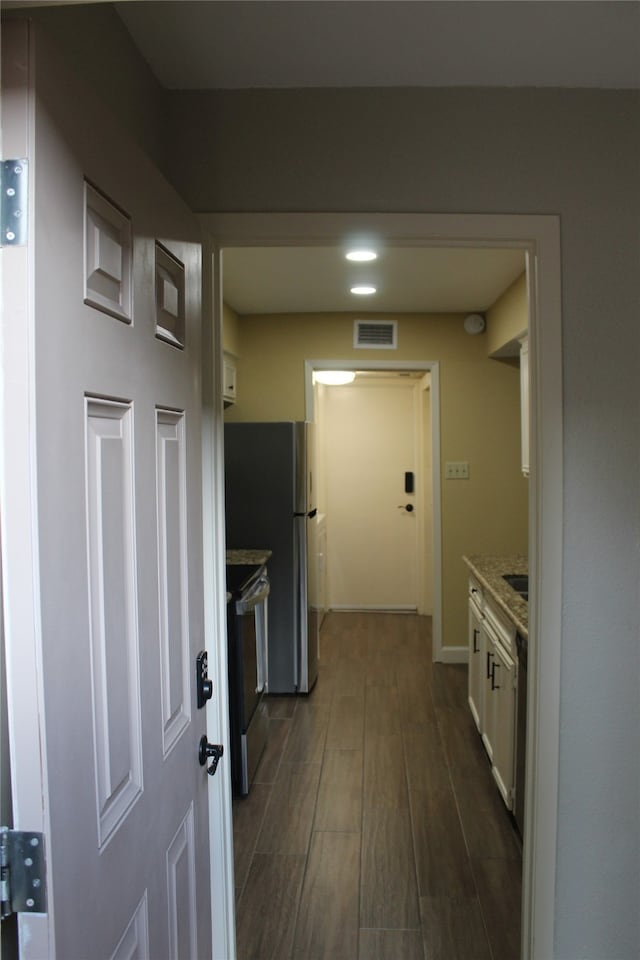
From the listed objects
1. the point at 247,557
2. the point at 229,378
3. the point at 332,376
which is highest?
the point at 332,376

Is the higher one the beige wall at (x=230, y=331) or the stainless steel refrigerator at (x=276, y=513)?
the beige wall at (x=230, y=331)

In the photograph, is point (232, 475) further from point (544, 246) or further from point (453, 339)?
point (544, 246)

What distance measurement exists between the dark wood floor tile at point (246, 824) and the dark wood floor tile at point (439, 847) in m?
0.64

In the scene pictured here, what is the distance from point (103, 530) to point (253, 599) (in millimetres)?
2196

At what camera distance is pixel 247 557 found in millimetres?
3689

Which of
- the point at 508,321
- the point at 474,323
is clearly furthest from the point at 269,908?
the point at 474,323

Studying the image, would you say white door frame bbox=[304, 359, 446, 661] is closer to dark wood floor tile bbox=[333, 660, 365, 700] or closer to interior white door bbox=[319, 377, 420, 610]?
dark wood floor tile bbox=[333, 660, 365, 700]

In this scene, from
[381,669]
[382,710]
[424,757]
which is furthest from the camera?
[381,669]

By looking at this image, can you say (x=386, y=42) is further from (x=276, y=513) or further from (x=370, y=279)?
(x=276, y=513)

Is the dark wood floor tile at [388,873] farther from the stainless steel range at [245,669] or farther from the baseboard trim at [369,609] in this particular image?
the baseboard trim at [369,609]

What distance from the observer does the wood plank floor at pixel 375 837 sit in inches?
83.9

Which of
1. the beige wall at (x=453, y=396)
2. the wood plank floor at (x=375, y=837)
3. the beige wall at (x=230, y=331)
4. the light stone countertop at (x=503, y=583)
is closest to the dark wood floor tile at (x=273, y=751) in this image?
the wood plank floor at (x=375, y=837)

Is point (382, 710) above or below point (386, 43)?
below

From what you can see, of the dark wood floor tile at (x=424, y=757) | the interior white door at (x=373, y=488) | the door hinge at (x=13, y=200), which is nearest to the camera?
the door hinge at (x=13, y=200)
